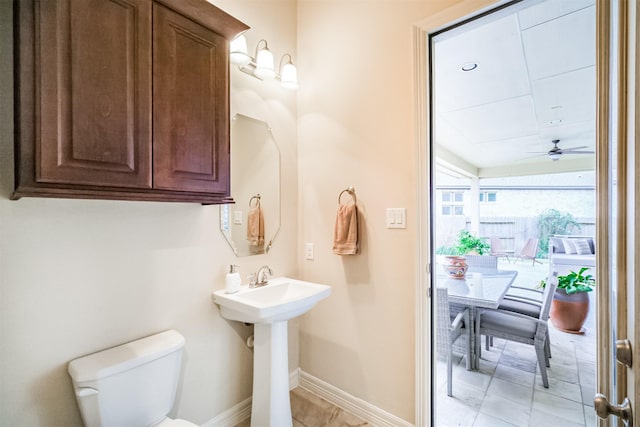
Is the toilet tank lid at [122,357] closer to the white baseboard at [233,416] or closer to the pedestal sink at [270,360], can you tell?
the pedestal sink at [270,360]

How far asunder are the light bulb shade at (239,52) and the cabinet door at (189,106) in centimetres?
27

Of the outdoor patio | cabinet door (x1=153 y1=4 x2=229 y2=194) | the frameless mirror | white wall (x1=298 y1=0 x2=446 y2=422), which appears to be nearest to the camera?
cabinet door (x1=153 y1=4 x2=229 y2=194)

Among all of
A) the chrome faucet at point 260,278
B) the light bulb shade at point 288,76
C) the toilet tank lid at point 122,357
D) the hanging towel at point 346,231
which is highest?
the light bulb shade at point 288,76

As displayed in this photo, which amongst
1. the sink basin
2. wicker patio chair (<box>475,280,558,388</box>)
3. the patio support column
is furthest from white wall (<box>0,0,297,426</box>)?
the patio support column

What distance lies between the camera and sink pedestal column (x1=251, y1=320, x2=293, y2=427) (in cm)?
158

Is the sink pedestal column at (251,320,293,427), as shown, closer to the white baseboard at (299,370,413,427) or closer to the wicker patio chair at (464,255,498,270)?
the white baseboard at (299,370,413,427)

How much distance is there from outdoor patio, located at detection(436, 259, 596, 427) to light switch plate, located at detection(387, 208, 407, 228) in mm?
1306

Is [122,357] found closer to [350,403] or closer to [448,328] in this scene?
[350,403]

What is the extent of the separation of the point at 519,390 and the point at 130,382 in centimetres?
257

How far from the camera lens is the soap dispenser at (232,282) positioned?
1.64m

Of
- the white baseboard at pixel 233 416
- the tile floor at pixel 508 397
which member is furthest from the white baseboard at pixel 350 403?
the white baseboard at pixel 233 416

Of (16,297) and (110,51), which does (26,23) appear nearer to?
(110,51)

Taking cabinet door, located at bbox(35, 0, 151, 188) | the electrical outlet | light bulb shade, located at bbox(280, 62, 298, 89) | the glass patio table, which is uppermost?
light bulb shade, located at bbox(280, 62, 298, 89)

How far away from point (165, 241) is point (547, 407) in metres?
2.69
